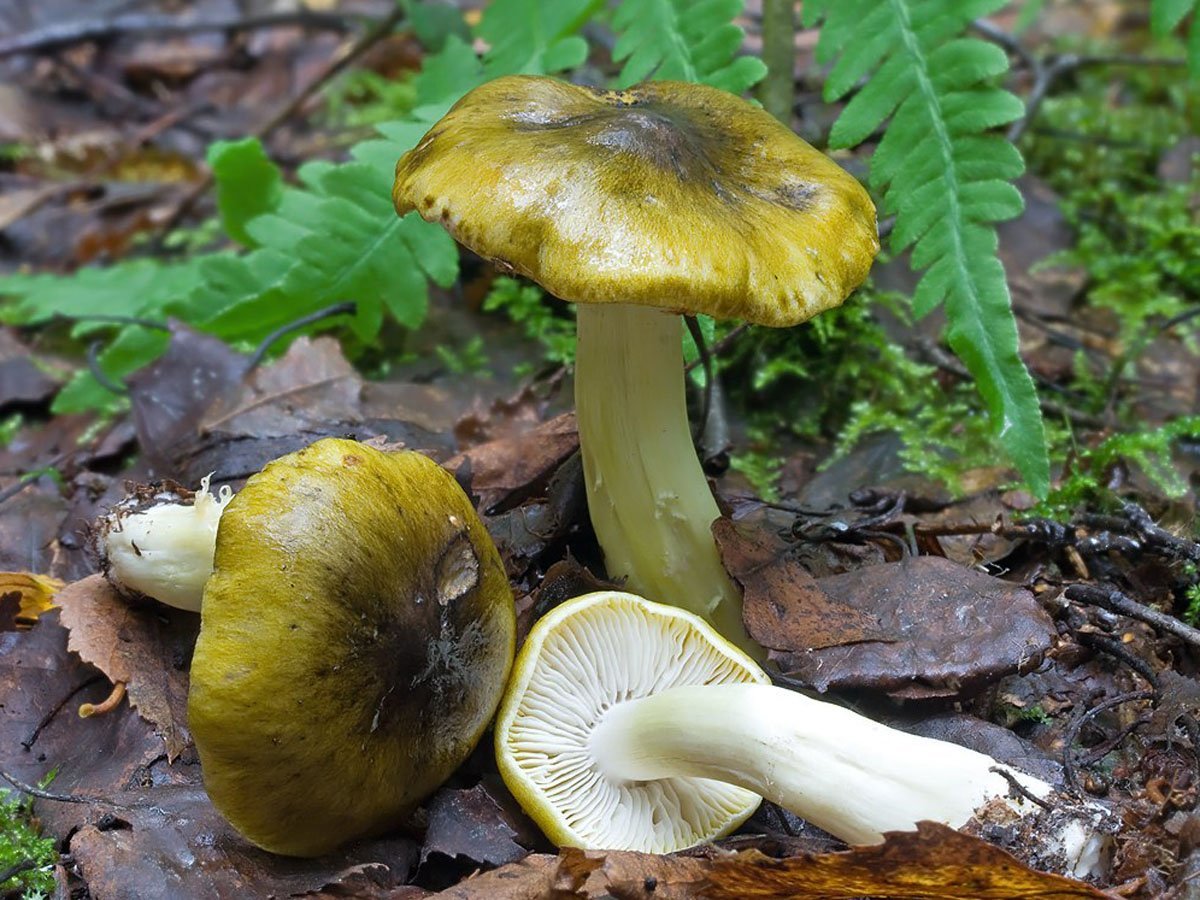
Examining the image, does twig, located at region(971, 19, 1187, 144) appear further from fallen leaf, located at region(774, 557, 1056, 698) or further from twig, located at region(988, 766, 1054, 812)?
twig, located at region(988, 766, 1054, 812)

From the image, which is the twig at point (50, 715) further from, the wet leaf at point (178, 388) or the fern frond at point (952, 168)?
the fern frond at point (952, 168)

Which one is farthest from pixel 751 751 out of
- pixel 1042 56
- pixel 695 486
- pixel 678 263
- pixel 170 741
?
pixel 1042 56

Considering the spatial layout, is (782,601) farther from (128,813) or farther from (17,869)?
(17,869)

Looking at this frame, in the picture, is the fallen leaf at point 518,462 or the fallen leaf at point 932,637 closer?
the fallen leaf at point 932,637

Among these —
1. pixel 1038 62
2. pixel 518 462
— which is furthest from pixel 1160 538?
pixel 1038 62

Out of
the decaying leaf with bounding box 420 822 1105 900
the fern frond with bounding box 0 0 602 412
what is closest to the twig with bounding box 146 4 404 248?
the fern frond with bounding box 0 0 602 412

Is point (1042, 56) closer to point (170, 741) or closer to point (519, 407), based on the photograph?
point (519, 407)

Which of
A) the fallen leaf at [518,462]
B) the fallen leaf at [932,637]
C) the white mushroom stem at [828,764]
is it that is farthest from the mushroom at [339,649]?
the fallen leaf at [932,637]
